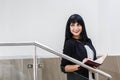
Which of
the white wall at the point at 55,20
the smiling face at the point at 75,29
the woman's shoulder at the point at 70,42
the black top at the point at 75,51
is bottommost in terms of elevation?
the black top at the point at 75,51

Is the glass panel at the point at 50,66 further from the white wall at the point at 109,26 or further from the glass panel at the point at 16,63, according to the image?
the white wall at the point at 109,26

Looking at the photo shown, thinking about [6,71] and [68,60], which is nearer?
[68,60]

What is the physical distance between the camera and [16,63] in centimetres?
405

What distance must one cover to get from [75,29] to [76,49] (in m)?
0.26

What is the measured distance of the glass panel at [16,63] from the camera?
3839 mm

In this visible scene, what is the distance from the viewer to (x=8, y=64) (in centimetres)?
397

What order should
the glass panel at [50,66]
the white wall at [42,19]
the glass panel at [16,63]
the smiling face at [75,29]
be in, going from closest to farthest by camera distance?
the smiling face at [75,29]
the glass panel at [16,63]
the glass panel at [50,66]
the white wall at [42,19]

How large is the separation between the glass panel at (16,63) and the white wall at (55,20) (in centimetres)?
17

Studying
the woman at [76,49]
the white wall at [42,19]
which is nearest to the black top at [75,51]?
the woman at [76,49]

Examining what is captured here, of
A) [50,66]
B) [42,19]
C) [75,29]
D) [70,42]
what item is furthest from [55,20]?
[70,42]

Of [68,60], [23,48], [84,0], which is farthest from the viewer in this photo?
[84,0]

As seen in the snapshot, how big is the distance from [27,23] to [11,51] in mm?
479

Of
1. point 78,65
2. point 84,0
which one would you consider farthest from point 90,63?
point 84,0

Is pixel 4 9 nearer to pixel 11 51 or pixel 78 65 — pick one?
pixel 11 51
